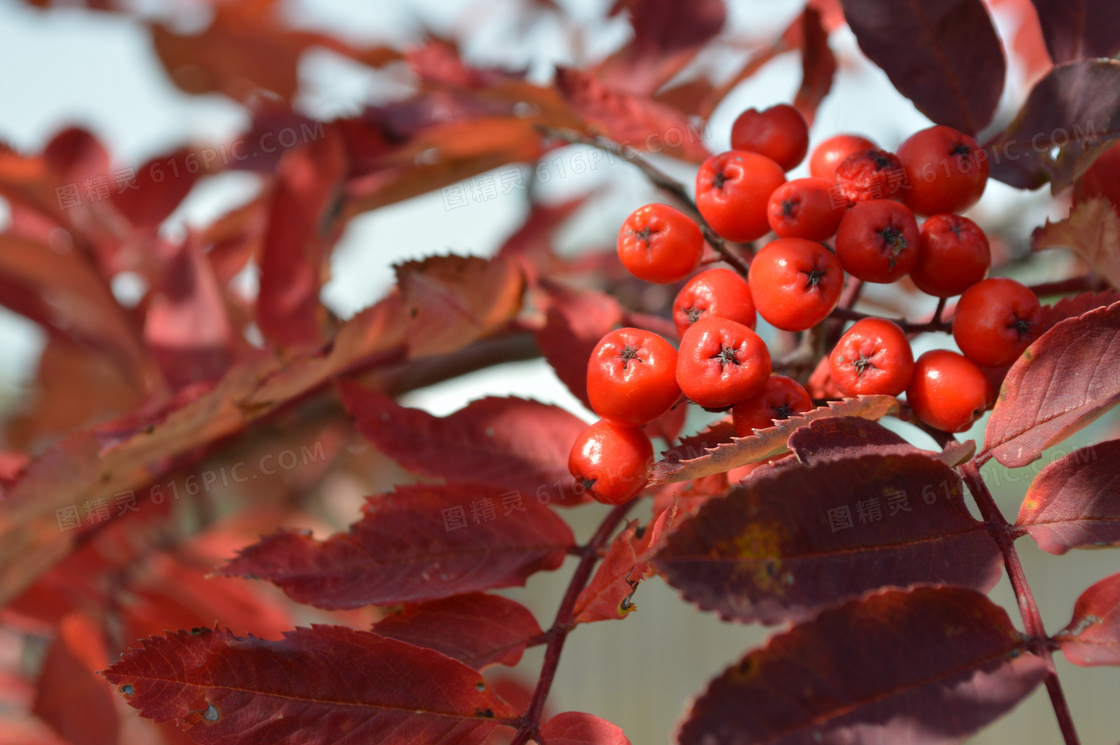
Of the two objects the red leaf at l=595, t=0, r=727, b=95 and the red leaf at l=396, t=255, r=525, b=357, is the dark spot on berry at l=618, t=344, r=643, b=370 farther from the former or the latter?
the red leaf at l=595, t=0, r=727, b=95

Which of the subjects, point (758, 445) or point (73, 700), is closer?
point (758, 445)

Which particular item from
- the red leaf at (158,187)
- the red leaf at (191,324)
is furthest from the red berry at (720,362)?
the red leaf at (158,187)

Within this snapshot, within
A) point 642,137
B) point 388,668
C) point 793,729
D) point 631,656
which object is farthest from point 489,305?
point 631,656

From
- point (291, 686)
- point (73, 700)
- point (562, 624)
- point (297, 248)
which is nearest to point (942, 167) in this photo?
point (562, 624)

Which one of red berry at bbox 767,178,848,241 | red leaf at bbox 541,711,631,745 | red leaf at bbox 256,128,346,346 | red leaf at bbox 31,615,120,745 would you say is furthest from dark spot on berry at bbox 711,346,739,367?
red leaf at bbox 31,615,120,745

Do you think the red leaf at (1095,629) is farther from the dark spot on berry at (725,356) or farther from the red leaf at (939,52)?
the red leaf at (939,52)

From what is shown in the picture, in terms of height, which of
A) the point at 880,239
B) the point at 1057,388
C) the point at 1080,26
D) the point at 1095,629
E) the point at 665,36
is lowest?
the point at 1095,629

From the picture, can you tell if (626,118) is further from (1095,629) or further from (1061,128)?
(1095,629)
